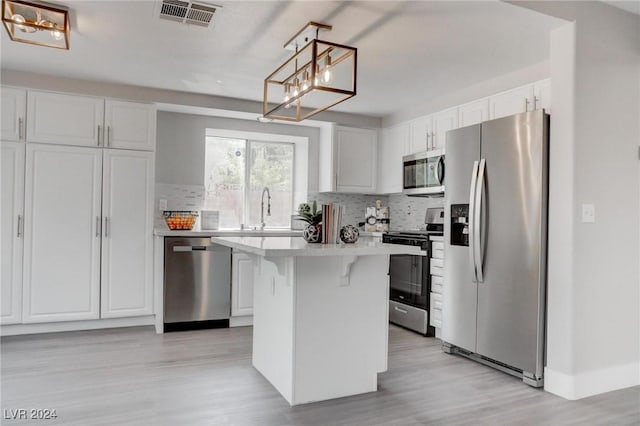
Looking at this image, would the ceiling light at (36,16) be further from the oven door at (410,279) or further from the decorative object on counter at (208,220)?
the oven door at (410,279)

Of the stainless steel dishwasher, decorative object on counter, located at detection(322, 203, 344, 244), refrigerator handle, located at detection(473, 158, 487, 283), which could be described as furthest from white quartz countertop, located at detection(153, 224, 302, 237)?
refrigerator handle, located at detection(473, 158, 487, 283)

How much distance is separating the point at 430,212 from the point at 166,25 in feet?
10.4

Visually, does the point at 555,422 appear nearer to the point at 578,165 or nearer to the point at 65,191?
the point at 578,165

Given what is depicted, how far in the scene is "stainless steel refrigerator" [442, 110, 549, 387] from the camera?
113 inches

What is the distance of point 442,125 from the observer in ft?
14.5

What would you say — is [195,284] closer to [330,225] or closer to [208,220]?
[208,220]

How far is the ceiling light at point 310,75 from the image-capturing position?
2595mm

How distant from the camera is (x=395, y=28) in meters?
2.90

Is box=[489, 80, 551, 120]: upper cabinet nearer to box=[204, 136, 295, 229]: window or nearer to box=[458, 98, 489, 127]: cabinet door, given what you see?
box=[458, 98, 489, 127]: cabinet door

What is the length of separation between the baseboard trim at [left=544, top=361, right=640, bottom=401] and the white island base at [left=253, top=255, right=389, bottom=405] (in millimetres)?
1037

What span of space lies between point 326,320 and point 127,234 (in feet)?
8.11

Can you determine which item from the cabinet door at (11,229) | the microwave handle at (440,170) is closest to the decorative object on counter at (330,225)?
the microwave handle at (440,170)

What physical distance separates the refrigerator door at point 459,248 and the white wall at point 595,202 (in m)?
0.62

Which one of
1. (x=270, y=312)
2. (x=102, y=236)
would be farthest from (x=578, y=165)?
(x=102, y=236)
